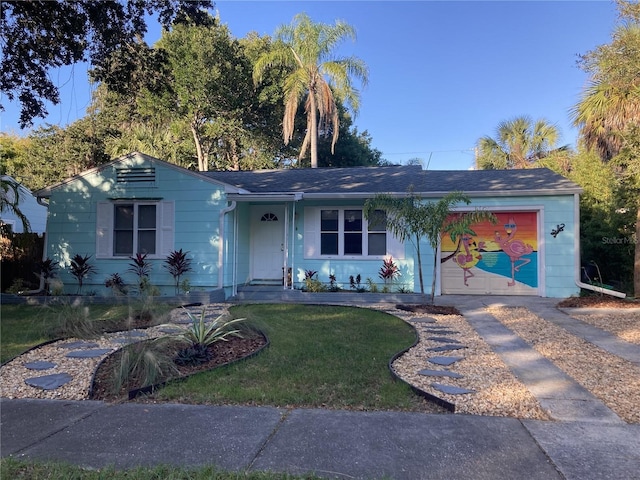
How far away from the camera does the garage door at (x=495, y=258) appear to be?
11.7 meters

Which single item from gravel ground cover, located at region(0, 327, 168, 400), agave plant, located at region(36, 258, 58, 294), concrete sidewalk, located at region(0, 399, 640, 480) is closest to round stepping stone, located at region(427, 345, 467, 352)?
concrete sidewalk, located at region(0, 399, 640, 480)

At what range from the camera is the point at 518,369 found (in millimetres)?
5340

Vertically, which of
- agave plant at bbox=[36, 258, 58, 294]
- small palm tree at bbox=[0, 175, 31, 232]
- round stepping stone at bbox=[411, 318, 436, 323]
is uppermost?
small palm tree at bbox=[0, 175, 31, 232]

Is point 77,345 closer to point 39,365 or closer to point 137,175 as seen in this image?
point 39,365

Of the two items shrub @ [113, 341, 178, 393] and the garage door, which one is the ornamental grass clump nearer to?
shrub @ [113, 341, 178, 393]

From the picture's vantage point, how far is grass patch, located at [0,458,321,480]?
110 inches

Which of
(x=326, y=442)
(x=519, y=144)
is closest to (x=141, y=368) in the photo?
(x=326, y=442)

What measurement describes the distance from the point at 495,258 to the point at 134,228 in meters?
9.82

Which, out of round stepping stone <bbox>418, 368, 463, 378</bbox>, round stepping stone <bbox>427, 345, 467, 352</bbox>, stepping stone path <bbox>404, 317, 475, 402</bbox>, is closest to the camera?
stepping stone path <bbox>404, 317, 475, 402</bbox>

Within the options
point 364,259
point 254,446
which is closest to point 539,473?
point 254,446

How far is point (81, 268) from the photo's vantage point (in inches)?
456

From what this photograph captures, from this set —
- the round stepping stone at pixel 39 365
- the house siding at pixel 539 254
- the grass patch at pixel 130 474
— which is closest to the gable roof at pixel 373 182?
the house siding at pixel 539 254

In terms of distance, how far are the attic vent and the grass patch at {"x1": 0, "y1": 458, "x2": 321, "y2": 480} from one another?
951 centimetres

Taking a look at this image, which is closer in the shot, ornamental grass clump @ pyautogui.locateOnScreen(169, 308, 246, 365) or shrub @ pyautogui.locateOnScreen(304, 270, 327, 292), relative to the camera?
ornamental grass clump @ pyautogui.locateOnScreen(169, 308, 246, 365)
